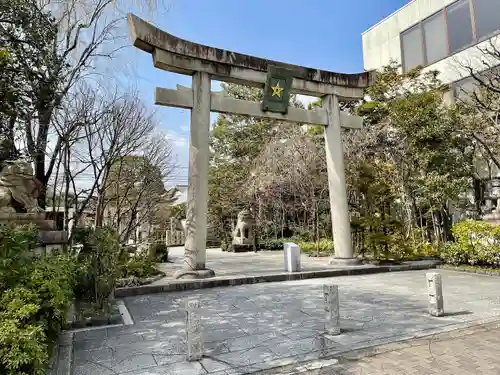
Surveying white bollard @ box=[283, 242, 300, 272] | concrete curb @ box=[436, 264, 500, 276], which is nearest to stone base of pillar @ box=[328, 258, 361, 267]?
white bollard @ box=[283, 242, 300, 272]

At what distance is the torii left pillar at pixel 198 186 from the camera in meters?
8.38

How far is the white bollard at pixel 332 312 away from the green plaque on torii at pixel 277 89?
21.1 feet

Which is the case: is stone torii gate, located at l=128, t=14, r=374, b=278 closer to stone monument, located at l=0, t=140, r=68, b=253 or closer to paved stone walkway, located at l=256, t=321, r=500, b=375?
stone monument, located at l=0, t=140, r=68, b=253

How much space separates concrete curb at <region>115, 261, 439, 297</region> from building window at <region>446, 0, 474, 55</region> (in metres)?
11.8

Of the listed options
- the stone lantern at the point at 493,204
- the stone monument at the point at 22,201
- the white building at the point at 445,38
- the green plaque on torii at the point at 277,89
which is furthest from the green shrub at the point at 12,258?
the white building at the point at 445,38

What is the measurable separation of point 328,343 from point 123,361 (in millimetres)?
2452

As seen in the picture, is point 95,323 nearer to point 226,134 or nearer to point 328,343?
point 328,343

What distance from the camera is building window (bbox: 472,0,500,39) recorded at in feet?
48.7

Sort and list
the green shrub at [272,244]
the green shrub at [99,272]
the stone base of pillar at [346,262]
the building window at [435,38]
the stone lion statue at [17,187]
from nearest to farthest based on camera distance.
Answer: the green shrub at [99,272] < the stone lion statue at [17,187] < the stone base of pillar at [346,262] < the building window at [435,38] < the green shrub at [272,244]

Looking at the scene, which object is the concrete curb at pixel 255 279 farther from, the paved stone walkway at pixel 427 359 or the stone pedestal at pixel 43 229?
the paved stone walkway at pixel 427 359

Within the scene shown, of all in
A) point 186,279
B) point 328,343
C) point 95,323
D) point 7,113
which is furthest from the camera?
point 186,279

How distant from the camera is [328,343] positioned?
413cm

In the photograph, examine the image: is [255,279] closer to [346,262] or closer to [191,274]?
[191,274]

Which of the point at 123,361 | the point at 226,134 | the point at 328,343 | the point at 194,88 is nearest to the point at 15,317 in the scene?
the point at 123,361
